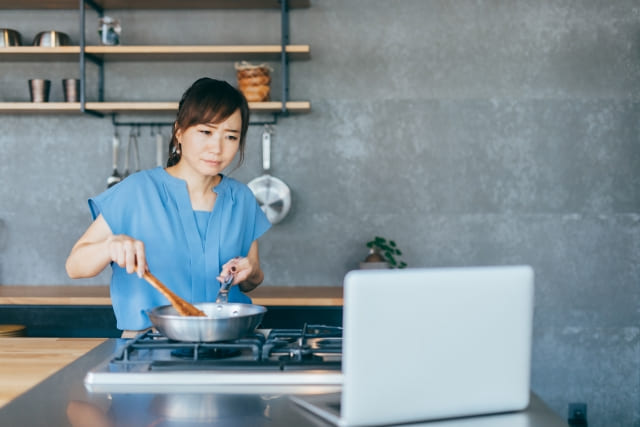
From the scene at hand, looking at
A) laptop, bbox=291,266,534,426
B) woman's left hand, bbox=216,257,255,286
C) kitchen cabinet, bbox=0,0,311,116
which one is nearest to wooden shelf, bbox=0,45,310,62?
kitchen cabinet, bbox=0,0,311,116

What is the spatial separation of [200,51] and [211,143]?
1.49 m

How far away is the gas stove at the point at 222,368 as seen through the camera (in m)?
1.11

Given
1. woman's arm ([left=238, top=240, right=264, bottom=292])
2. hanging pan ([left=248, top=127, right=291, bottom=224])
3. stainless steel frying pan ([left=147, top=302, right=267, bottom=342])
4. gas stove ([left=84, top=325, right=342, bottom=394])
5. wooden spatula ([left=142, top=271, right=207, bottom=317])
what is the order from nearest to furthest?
gas stove ([left=84, top=325, right=342, bottom=394]) → stainless steel frying pan ([left=147, top=302, right=267, bottom=342]) → wooden spatula ([left=142, top=271, right=207, bottom=317]) → woman's arm ([left=238, top=240, right=264, bottom=292]) → hanging pan ([left=248, top=127, right=291, bottom=224])

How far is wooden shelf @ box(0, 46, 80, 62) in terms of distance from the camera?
3107 millimetres

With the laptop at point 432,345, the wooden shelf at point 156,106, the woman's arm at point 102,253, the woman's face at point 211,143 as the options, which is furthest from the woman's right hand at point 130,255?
the wooden shelf at point 156,106

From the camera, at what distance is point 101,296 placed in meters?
2.93

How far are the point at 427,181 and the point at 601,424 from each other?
150 centimetres

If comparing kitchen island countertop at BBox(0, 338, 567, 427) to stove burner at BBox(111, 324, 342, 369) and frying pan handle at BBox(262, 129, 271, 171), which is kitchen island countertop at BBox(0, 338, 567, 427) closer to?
stove burner at BBox(111, 324, 342, 369)

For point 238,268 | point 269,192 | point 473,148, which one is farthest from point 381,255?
point 238,268

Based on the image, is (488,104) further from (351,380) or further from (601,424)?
(351,380)

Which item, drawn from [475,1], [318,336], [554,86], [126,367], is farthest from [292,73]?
[126,367]

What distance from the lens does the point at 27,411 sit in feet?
3.30

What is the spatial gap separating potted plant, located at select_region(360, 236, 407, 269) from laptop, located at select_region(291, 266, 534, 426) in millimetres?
2110

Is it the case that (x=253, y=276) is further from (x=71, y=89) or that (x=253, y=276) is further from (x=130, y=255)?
(x=71, y=89)
